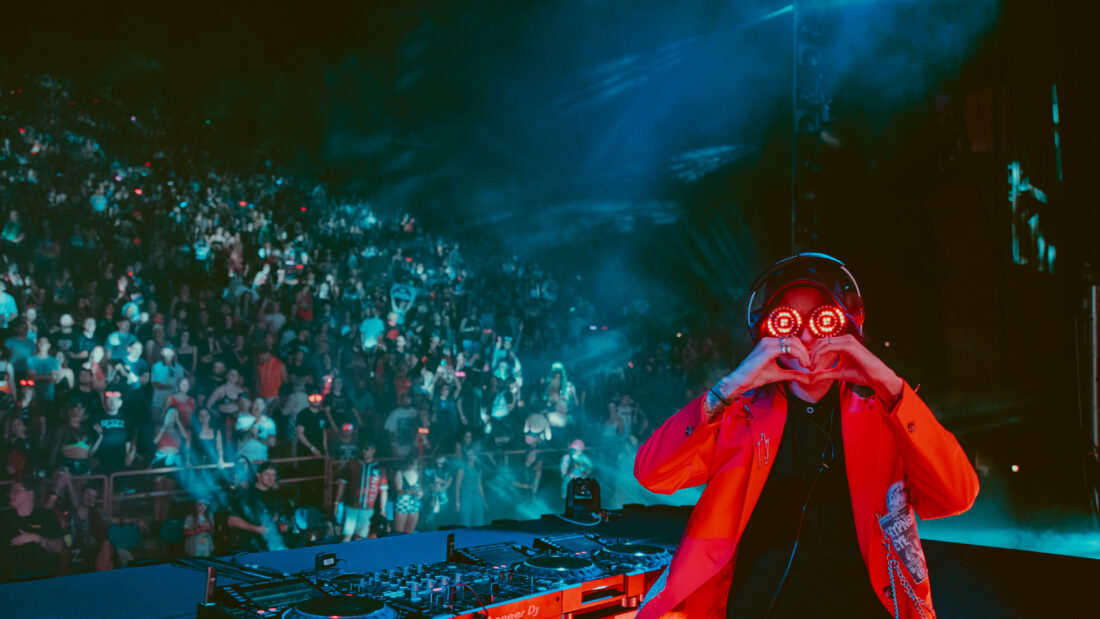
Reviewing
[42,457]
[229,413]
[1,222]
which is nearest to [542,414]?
[229,413]

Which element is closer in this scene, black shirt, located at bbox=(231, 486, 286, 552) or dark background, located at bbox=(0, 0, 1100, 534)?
dark background, located at bbox=(0, 0, 1100, 534)

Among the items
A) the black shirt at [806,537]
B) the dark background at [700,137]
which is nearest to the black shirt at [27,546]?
the dark background at [700,137]

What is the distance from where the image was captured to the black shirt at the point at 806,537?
1.27 metres

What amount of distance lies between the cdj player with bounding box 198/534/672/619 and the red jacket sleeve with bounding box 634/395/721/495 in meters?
0.41

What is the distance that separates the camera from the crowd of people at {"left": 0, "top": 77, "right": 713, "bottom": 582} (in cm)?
533

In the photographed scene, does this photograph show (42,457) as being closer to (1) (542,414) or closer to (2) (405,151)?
(1) (542,414)

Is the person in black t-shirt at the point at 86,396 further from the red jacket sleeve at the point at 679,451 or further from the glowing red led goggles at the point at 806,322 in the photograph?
the glowing red led goggles at the point at 806,322

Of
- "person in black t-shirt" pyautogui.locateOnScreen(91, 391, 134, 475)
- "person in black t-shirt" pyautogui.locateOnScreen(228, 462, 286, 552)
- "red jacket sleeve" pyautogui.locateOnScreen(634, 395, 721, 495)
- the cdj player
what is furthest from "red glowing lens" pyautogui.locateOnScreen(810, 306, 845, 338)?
"person in black t-shirt" pyautogui.locateOnScreen(91, 391, 134, 475)

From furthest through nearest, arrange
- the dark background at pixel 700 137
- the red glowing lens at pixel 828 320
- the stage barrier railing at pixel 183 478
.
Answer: the stage barrier railing at pixel 183 478
the dark background at pixel 700 137
the red glowing lens at pixel 828 320

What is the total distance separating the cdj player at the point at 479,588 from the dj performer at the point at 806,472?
30cm

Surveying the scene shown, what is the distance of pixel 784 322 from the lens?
54.7 inches

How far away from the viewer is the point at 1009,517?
523cm

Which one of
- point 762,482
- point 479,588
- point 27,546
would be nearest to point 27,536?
point 27,546

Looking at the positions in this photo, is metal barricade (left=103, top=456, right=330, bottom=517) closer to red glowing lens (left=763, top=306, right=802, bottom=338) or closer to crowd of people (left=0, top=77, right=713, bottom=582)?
crowd of people (left=0, top=77, right=713, bottom=582)
